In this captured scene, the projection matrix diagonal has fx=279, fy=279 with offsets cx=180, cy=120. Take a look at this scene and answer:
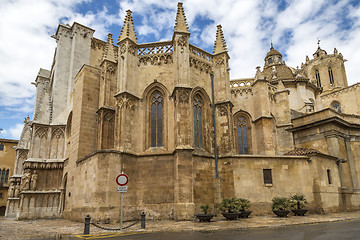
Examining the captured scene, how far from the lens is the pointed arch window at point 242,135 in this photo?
2480 centimetres

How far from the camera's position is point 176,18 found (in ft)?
61.1

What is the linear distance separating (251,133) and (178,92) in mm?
10498

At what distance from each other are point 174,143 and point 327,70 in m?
48.2

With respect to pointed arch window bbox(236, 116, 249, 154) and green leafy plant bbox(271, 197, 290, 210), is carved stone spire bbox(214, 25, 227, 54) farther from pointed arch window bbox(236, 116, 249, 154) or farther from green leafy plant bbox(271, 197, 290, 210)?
green leafy plant bbox(271, 197, 290, 210)

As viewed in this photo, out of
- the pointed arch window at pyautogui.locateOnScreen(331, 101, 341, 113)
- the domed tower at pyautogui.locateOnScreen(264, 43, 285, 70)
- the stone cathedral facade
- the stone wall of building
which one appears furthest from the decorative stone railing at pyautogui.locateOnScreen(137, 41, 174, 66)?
the pointed arch window at pyautogui.locateOnScreen(331, 101, 341, 113)

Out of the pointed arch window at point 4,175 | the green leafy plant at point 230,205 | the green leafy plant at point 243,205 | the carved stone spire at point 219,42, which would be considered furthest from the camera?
the pointed arch window at point 4,175

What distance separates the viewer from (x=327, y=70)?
53938 millimetres

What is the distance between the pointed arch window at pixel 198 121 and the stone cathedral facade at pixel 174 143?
69 millimetres

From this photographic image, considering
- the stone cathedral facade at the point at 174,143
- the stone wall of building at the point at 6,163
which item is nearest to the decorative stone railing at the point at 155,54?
the stone cathedral facade at the point at 174,143

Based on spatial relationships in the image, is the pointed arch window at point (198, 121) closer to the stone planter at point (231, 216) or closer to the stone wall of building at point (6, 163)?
the stone planter at point (231, 216)

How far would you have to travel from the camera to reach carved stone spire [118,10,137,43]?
18703mm

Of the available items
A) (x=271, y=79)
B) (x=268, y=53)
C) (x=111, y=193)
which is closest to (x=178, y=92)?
(x=111, y=193)

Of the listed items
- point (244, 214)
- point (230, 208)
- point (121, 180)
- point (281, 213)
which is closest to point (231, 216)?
point (230, 208)

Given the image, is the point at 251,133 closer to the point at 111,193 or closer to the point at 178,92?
the point at 178,92
